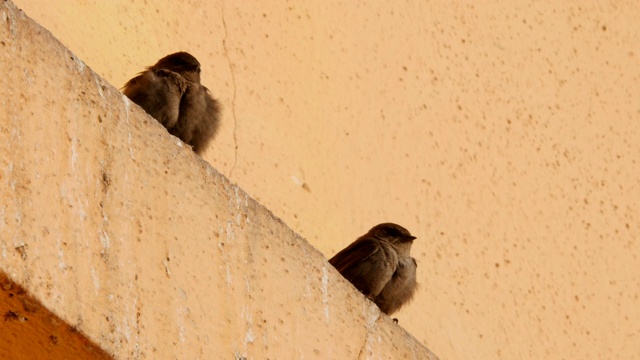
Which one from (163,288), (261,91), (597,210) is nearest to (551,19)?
(597,210)

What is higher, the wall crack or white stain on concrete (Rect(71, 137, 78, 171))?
white stain on concrete (Rect(71, 137, 78, 171))

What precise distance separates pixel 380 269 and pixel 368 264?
5 centimetres

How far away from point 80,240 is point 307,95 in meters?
2.71

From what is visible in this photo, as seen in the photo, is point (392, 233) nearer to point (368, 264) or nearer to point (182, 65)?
point (368, 264)

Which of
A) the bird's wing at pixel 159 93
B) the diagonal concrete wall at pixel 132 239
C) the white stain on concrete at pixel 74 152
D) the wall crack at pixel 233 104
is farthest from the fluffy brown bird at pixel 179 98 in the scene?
the white stain on concrete at pixel 74 152

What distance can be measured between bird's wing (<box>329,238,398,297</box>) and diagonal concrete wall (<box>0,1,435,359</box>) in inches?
42.2

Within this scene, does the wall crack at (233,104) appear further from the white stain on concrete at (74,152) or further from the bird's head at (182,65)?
the white stain on concrete at (74,152)

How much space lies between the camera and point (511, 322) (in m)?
6.31

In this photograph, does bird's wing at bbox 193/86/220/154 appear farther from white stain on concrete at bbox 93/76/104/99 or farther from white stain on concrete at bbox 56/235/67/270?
white stain on concrete at bbox 56/235/67/270

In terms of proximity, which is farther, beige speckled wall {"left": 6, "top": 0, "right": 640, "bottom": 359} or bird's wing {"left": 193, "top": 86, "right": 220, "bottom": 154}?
beige speckled wall {"left": 6, "top": 0, "right": 640, "bottom": 359}

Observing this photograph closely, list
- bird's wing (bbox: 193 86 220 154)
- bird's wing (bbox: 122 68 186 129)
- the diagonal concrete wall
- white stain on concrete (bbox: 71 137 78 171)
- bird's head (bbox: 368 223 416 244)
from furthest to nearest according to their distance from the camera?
bird's head (bbox: 368 223 416 244) < bird's wing (bbox: 193 86 220 154) < bird's wing (bbox: 122 68 186 129) < white stain on concrete (bbox: 71 137 78 171) < the diagonal concrete wall

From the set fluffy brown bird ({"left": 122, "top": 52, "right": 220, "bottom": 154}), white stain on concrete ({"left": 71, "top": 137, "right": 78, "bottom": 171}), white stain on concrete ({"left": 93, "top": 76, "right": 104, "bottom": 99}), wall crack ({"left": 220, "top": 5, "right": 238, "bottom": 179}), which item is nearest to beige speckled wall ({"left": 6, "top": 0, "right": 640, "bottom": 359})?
wall crack ({"left": 220, "top": 5, "right": 238, "bottom": 179})

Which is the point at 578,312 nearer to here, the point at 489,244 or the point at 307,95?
the point at 489,244

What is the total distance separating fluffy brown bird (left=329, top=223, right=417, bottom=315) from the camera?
17.3ft
